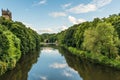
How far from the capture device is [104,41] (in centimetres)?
5600

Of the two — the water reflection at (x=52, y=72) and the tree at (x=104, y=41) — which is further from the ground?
the tree at (x=104, y=41)

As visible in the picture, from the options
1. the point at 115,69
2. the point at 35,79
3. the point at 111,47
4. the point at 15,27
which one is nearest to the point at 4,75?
the point at 35,79

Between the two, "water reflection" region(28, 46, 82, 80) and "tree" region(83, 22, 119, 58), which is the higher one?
"tree" region(83, 22, 119, 58)

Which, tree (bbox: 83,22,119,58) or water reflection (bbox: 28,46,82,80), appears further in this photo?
tree (bbox: 83,22,119,58)

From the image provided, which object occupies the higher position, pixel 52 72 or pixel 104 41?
pixel 104 41

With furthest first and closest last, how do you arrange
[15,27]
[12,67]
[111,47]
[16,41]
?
[15,27] < [16,41] < [111,47] < [12,67]

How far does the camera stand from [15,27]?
79812 mm

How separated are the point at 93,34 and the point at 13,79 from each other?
28749 mm

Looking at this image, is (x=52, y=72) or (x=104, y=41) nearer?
(x=52, y=72)

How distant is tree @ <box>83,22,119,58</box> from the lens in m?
53.8

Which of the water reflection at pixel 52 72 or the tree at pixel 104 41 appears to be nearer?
the water reflection at pixel 52 72

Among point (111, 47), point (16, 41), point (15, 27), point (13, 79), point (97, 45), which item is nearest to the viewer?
point (13, 79)

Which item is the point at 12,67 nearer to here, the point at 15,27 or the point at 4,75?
the point at 4,75

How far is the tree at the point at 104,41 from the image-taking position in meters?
53.8
